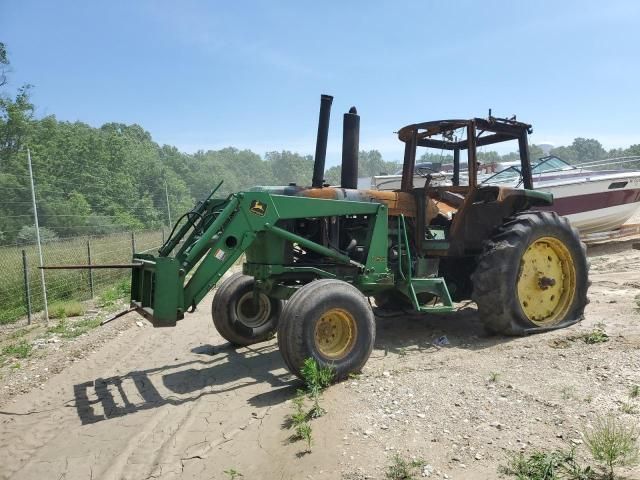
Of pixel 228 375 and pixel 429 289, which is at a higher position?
pixel 429 289

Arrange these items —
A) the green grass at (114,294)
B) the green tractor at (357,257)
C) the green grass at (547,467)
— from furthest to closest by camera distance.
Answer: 1. the green grass at (114,294)
2. the green tractor at (357,257)
3. the green grass at (547,467)

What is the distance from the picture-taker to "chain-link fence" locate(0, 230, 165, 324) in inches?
331

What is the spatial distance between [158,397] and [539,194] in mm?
5081

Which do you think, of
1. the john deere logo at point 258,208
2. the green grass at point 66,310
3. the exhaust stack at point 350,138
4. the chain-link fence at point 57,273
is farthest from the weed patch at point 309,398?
the chain-link fence at point 57,273

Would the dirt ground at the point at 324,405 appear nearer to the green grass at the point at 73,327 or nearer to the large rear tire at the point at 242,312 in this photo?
the large rear tire at the point at 242,312

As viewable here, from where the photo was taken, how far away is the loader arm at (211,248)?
14.5 feet

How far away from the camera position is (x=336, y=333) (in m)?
4.68

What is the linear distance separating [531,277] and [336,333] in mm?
2684

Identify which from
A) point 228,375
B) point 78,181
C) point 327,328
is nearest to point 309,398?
point 327,328

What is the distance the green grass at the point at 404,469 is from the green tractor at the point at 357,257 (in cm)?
149

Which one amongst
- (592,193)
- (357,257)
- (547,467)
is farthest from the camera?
(592,193)

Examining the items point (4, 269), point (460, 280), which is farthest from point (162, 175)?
point (460, 280)

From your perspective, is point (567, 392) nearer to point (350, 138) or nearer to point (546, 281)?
point (546, 281)

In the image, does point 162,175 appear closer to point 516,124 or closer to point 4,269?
point 4,269
